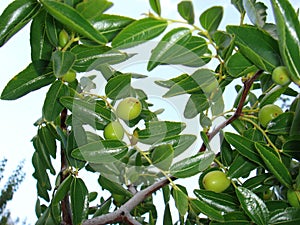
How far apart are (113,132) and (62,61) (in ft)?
0.87

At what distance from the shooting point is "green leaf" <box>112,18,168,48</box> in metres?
0.84

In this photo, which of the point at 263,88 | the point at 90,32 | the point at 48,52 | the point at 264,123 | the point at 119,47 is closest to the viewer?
the point at 90,32

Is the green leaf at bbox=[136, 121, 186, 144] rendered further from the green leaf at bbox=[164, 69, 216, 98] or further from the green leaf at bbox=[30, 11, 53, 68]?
the green leaf at bbox=[30, 11, 53, 68]

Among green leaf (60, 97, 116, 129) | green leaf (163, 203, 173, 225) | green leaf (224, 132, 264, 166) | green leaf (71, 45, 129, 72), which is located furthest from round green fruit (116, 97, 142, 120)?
green leaf (163, 203, 173, 225)

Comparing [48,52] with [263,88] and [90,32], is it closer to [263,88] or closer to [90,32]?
[90,32]

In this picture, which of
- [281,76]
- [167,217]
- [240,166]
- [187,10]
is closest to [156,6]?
[187,10]

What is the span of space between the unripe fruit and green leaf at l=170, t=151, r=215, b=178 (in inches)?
17.2

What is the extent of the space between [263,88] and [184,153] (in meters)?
0.39

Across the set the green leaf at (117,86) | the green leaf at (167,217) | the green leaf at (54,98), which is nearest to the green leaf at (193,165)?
the green leaf at (117,86)

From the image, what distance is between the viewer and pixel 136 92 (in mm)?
1396

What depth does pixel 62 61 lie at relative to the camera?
0.94m

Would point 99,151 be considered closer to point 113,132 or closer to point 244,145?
point 113,132

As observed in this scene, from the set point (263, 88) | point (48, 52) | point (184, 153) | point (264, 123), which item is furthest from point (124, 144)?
point (263, 88)

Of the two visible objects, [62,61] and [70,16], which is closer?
[70,16]
